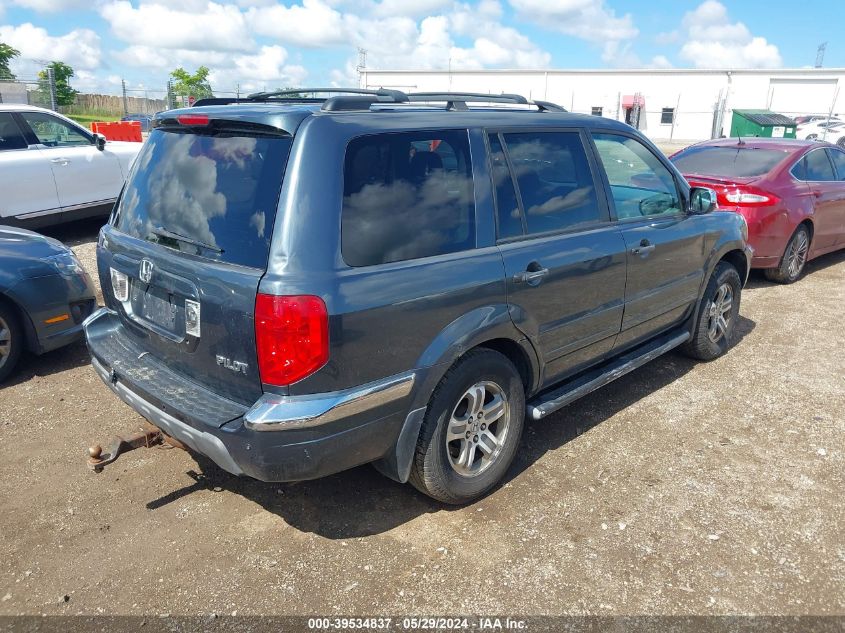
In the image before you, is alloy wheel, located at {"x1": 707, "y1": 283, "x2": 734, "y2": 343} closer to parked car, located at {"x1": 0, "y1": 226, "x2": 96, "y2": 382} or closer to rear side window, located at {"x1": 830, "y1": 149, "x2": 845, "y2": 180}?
rear side window, located at {"x1": 830, "y1": 149, "x2": 845, "y2": 180}

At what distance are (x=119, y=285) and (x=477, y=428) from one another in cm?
195

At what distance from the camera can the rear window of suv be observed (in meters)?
2.58

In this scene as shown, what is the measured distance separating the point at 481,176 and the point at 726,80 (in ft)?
164

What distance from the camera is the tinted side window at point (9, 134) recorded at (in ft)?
26.6

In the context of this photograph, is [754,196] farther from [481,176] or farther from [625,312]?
[481,176]

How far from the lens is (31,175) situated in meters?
8.18

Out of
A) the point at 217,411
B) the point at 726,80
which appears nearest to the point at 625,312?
the point at 217,411

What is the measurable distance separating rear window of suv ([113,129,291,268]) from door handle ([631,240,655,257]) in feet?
7.55

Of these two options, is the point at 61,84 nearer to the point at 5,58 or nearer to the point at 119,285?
the point at 5,58

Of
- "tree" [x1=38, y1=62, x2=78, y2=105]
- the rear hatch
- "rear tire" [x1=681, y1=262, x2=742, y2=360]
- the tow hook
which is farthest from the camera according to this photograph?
"tree" [x1=38, y1=62, x2=78, y2=105]

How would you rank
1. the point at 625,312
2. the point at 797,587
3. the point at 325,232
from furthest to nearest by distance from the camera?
the point at 625,312
the point at 797,587
the point at 325,232

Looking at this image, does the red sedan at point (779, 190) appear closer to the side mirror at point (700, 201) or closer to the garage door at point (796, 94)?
the side mirror at point (700, 201)

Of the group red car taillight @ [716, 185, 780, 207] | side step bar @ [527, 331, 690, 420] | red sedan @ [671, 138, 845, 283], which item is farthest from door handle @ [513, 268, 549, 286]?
red sedan @ [671, 138, 845, 283]

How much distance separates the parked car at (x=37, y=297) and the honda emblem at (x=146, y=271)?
6.86ft
